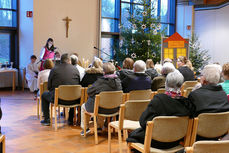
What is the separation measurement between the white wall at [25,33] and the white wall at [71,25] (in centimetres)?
19

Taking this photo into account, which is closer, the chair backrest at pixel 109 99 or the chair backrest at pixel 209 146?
the chair backrest at pixel 209 146

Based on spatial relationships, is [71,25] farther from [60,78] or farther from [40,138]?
[40,138]

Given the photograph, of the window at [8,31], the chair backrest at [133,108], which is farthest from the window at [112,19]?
the chair backrest at [133,108]

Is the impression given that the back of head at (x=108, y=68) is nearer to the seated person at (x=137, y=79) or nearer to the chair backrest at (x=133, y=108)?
the seated person at (x=137, y=79)

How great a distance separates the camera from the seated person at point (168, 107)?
2.83 meters

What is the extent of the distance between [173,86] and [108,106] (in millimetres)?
1730

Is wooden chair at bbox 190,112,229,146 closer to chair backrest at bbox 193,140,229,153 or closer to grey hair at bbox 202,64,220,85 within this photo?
grey hair at bbox 202,64,220,85

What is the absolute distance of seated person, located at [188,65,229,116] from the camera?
3.02 m

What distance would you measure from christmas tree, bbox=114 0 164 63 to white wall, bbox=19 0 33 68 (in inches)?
117

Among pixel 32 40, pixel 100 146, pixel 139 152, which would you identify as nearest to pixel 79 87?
pixel 100 146

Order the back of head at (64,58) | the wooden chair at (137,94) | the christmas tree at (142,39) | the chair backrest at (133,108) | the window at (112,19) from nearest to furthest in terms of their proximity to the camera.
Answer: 1. the chair backrest at (133,108)
2. the wooden chair at (137,94)
3. the back of head at (64,58)
4. the christmas tree at (142,39)
5. the window at (112,19)

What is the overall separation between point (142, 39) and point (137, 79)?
562cm

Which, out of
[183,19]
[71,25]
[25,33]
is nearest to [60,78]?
[25,33]

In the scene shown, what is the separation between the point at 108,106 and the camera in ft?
15.0
